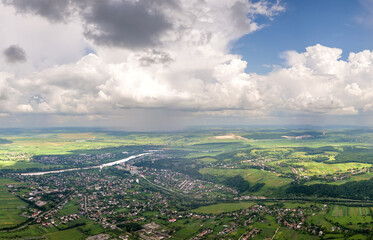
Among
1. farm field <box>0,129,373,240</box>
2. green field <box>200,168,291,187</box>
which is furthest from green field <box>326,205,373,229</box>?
green field <box>200,168,291,187</box>

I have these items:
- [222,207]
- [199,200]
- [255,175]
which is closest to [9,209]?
[199,200]

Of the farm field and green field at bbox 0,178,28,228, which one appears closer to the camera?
the farm field

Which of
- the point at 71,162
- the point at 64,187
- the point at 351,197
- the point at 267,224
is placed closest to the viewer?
the point at 267,224

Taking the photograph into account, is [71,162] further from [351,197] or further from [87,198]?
[351,197]

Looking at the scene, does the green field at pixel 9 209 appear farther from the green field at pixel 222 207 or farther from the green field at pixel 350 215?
the green field at pixel 350 215

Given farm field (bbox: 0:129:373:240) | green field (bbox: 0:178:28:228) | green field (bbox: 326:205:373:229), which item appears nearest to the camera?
farm field (bbox: 0:129:373:240)

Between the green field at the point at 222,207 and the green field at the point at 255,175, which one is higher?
the green field at the point at 255,175

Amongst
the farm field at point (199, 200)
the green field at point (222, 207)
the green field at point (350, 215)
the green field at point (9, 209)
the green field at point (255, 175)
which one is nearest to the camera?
the farm field at point (199, 200)

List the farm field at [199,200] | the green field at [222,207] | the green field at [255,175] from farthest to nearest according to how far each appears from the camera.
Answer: the green field at [255,175]
the green field at [222,207]
the farm field at [199,200]

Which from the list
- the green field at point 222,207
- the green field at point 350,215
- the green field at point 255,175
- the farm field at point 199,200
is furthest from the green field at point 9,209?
the green field at point 350,215

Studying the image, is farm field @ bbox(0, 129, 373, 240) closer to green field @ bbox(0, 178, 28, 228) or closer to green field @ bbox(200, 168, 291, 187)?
green field @ bbox(0, 178, 28, 228)

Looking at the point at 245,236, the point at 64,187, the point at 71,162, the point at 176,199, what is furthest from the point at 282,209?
the point at 71,162
